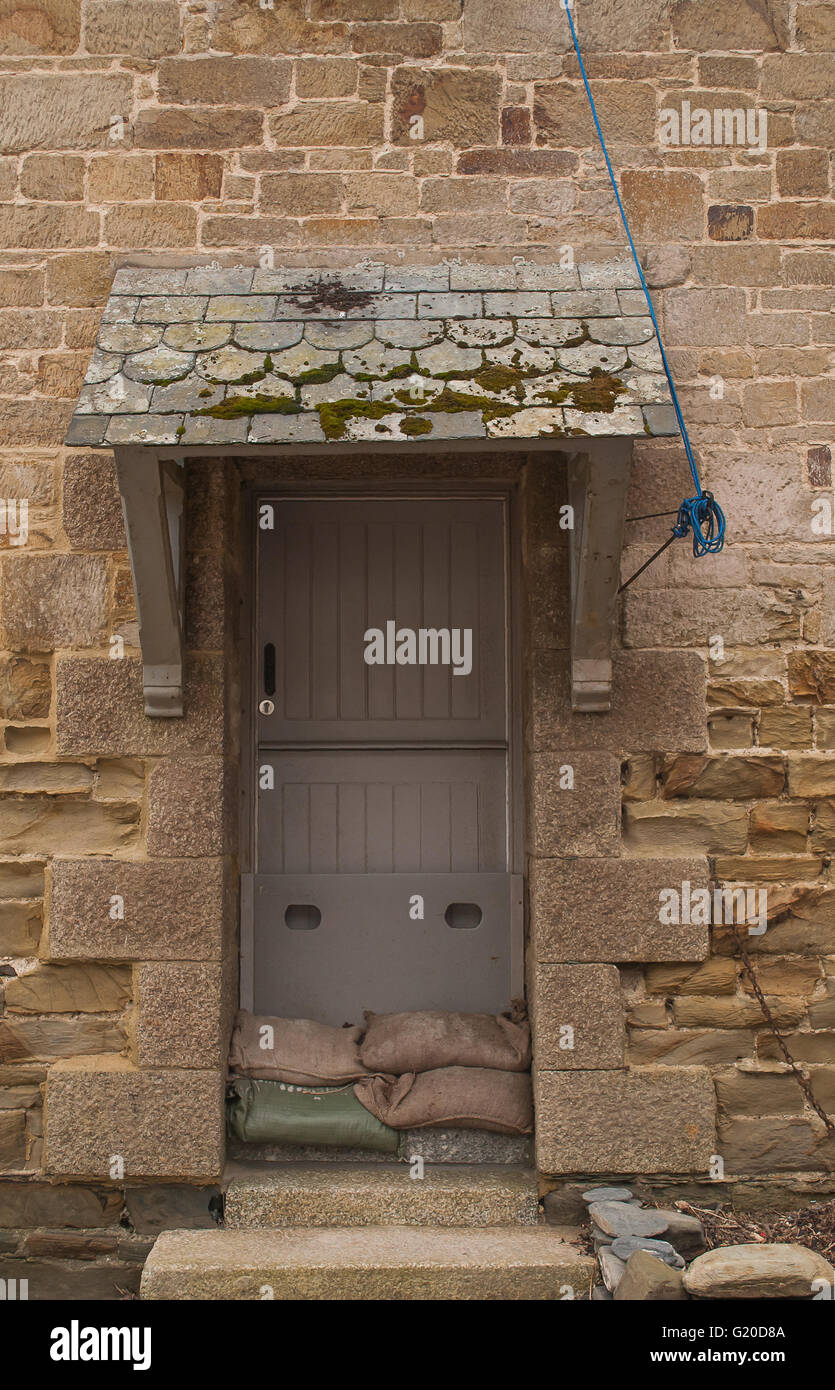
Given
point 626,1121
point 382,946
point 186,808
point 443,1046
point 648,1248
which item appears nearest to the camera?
point 648,1248

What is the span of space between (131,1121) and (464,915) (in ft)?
4.84

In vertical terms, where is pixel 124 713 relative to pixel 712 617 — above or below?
below

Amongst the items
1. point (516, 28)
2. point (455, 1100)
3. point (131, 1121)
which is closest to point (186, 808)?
point (131, 1121)

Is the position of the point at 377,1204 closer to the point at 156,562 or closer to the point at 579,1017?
the point at 579,1017

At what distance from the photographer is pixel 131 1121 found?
13.1 feet

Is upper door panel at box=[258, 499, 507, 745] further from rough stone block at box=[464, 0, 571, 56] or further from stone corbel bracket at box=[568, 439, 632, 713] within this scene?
rough stone block at box=[464, 0, 571, 56]

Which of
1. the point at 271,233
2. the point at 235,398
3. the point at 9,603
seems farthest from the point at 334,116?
the point at 9,603

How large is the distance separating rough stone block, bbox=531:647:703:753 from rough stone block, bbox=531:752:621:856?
59mm

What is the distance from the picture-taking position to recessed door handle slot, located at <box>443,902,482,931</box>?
457 cm

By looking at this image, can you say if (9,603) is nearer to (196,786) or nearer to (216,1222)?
(196,786)

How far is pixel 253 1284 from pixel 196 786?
5.45ft

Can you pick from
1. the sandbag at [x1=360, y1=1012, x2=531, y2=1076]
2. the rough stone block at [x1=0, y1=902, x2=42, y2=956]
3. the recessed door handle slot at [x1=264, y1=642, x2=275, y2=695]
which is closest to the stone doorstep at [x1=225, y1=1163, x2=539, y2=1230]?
the sandbag at [x1=360, y1=1012, x2=531, y2=1076]

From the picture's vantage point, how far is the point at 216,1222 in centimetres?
400

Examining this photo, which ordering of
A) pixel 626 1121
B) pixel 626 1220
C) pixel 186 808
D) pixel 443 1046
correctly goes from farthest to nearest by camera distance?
pixel 443 1046 < pixel 186 808 < pixel 626 1121 < pixel 626 1220
